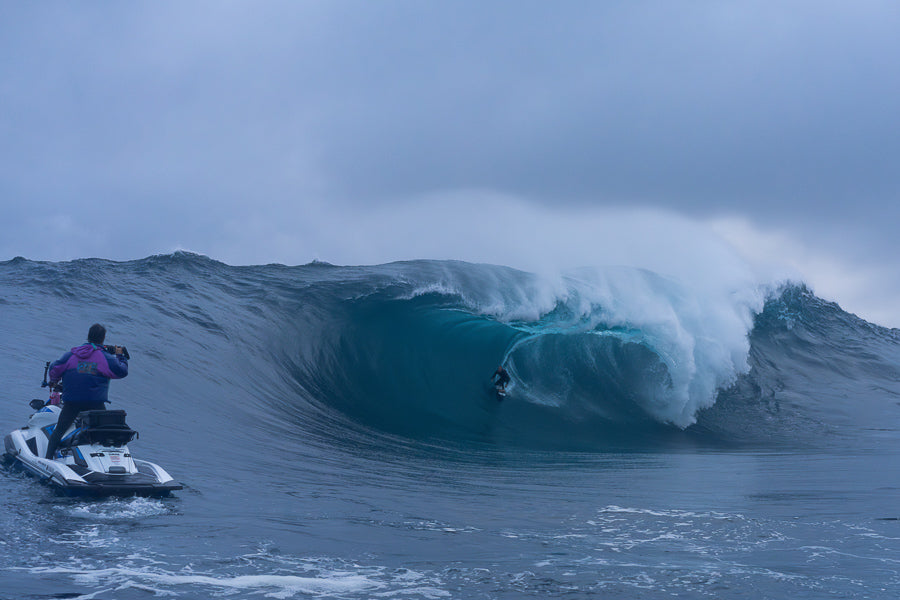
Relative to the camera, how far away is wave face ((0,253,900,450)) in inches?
569

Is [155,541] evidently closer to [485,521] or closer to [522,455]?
[485,521]

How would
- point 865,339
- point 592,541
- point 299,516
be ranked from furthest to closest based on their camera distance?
1. point 865,339
2. point 299,516
3. point 592,541

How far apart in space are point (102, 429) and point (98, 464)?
31cm

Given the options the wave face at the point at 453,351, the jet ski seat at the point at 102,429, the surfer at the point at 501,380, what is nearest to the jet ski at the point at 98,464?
the jet ski seat at the point at 102,429

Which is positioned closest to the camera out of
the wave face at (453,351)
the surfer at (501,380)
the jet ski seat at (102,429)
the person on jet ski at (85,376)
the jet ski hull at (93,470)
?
the jet ski hull at (93,470)

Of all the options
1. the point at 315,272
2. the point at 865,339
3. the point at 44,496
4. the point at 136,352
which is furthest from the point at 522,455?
the point at 865,339

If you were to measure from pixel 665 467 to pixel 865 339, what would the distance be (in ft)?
55.0

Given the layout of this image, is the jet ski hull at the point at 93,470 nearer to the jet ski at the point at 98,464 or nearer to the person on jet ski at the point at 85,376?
the jet ski at the point at 98,464

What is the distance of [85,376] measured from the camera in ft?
25.9

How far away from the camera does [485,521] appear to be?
752cm

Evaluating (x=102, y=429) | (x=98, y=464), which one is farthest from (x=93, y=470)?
(x=102, y=429)

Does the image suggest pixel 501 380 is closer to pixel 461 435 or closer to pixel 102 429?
pixel 461 435

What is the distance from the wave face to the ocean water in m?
0.07

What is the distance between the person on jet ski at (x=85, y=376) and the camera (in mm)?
7871
